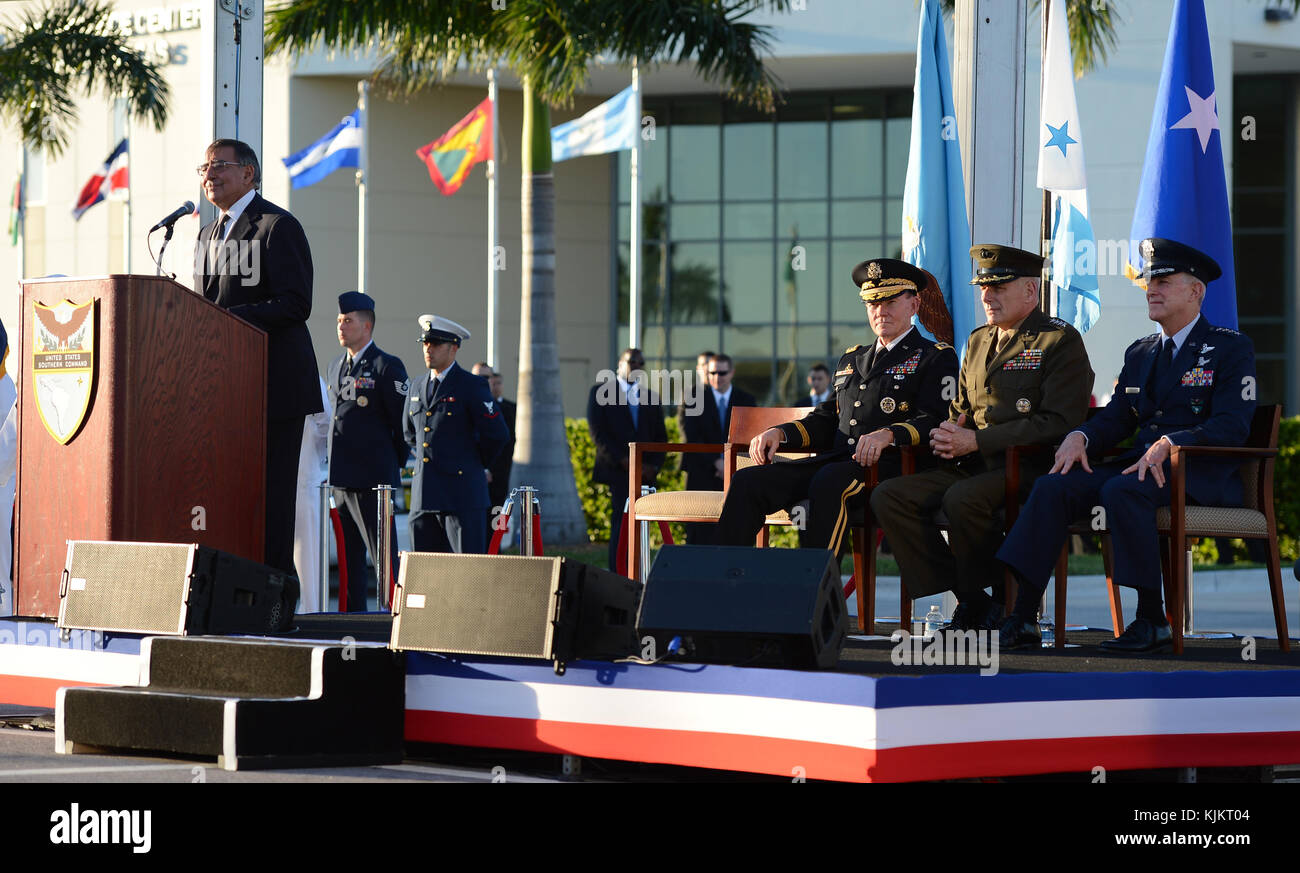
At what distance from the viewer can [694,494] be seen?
285 inches

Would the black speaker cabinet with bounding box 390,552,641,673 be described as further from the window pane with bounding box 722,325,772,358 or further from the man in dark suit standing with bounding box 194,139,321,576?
the window pane with bounding box 722,325,772,358

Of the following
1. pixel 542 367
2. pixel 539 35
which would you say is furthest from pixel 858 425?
pixel 542 367

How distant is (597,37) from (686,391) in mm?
3944

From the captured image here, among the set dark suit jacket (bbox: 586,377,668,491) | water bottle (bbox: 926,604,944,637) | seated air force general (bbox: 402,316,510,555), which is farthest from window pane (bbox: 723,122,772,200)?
water bottle (bbox: 926,604,944,637)

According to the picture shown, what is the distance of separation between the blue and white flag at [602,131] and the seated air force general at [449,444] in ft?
31.9

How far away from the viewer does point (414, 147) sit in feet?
91.4

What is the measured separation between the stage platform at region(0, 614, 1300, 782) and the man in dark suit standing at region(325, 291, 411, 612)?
4.35 metres

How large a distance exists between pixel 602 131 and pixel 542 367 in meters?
3.10

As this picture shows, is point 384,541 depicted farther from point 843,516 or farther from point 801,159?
point 801,159

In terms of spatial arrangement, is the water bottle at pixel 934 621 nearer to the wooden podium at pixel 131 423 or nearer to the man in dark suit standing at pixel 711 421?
the wooden podium at pixel 131 423

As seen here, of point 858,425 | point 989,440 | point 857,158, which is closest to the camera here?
point 989,440

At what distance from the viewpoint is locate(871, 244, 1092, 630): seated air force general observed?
622 cm
